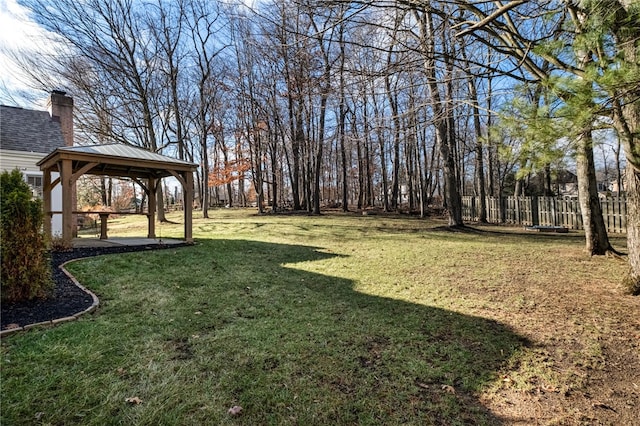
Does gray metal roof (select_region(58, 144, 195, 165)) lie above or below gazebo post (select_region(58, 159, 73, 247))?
above

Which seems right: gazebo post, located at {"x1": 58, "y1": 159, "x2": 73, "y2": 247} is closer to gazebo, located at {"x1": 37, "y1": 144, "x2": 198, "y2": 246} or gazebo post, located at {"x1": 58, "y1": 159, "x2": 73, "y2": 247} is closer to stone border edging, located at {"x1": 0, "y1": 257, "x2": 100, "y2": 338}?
gazebo, located at {"x1": 37, "y1": 144, "x2": 198, "y2": 246}

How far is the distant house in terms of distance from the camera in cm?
948

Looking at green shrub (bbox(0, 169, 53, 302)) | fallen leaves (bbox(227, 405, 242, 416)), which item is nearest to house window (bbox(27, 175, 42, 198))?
green shrub (bbox(0, 169, 53, 302))

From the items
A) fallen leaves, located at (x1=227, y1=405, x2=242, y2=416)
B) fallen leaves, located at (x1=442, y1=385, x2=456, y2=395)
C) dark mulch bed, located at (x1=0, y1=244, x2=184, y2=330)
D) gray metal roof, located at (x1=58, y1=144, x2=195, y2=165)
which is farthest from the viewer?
gray metal roof, located at (x1=58, y1=144, x2=195, y2=165)

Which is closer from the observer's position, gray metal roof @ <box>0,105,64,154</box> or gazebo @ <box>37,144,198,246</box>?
gazebo @ <box>37,144,198,246</box>

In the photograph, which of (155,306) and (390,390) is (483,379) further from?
(155,306)

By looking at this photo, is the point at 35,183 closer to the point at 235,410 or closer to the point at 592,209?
the point at 235,410

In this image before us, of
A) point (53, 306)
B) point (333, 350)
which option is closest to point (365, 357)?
point (333, 350)

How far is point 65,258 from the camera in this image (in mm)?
5629

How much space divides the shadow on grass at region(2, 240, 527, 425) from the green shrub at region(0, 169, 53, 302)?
706 mm

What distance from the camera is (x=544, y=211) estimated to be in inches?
561

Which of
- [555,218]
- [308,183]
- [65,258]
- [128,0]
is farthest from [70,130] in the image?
[555,218]

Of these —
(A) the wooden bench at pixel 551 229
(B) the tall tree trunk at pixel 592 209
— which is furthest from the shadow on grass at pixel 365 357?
(A) the wooden bench at pixel 551 229

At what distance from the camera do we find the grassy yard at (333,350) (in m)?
2.07
